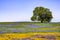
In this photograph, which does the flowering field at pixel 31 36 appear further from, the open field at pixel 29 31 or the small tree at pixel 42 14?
the small tree at pixel 42 14

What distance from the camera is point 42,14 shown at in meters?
3.79

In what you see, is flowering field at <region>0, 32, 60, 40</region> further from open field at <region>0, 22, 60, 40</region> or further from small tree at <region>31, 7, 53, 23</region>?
small tree at <region>31, 7, 53, 23</region>

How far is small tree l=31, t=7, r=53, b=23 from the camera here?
3.59 metres

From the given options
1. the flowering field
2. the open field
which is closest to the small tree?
the open field

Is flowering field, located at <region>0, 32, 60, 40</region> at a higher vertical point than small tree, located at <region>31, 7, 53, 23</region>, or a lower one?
lower

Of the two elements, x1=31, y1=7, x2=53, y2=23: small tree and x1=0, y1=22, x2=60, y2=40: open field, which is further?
x1=31, y1=7, x2=53, y2=23: small tree

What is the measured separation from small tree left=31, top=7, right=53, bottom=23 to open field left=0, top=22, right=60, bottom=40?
12 cm

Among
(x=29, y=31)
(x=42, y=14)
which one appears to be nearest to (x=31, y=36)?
(x=29, y=31)

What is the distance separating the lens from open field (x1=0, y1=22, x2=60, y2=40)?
344cm

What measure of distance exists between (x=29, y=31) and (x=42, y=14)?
2.01ft

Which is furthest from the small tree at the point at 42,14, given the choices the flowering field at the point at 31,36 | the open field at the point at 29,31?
the flowering field at the point at 31,36

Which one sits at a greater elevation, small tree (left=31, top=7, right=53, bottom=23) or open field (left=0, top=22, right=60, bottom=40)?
small tree (left=31, top=7, right=53, bottom=23)

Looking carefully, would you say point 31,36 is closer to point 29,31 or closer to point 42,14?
point 29,31

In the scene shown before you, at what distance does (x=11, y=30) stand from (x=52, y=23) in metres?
1.00
